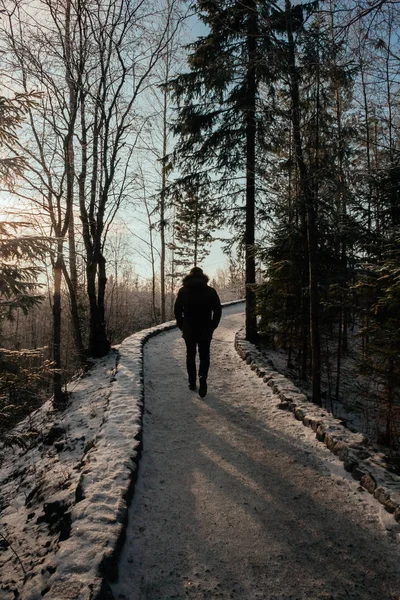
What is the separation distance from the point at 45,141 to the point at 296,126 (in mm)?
7024

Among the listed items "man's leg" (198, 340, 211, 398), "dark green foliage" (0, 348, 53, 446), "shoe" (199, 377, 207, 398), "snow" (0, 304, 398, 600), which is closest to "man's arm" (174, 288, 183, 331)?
"man's leg" (198, 340, 211, 398)

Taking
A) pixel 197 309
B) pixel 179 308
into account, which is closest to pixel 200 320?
pixel 197 309

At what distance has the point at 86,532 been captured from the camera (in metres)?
2.85

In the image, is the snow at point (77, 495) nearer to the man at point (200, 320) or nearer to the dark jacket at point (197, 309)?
the man at point (200, 320)

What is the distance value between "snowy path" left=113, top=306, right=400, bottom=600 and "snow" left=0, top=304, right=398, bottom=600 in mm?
134

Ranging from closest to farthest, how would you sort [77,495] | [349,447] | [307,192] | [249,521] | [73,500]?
[249,521] < [77,495] < [73,500] < [349,447] < [307,192]

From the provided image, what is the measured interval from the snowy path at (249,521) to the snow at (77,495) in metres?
0.13

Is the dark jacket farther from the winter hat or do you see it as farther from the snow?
the snow

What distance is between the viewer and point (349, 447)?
160 inches

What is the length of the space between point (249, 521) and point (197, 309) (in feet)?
11.9

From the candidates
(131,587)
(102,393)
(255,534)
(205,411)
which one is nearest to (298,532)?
(255,534)

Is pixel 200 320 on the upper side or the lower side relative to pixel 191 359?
upper

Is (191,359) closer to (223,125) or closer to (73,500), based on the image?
(73,500)

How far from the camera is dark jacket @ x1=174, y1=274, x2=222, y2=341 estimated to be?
6.19 metres
